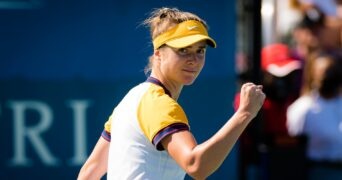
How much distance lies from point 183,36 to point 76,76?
8.99 feet

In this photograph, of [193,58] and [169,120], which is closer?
[169,120]

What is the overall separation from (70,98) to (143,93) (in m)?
2.76

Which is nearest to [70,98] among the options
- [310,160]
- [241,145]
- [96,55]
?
[96,55]

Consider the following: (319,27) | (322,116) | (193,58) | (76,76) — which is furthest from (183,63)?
(319,27)

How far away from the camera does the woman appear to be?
3.20m

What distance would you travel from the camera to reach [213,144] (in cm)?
317

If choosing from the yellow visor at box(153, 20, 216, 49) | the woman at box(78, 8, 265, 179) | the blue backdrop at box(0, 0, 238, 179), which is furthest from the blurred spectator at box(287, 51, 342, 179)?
the yellow visor at box(153, 20, 216, 49)

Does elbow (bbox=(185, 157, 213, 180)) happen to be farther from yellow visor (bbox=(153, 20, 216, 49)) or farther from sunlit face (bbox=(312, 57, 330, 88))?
sunlit face (bbox=(312, 57, 330, 88))

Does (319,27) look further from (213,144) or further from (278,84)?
(213,144)

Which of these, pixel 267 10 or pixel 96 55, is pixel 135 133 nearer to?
pixel 96 55

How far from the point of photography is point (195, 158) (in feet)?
10.5

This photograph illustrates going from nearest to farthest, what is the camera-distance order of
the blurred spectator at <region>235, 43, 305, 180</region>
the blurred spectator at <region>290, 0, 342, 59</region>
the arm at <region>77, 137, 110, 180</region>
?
the arm at <region>77, 137, 110, 180</region>
the blurred spectator at <region>235, 43, 305, 180</region>
the blurred spectator at <region>290, 0, 342, 59</region>

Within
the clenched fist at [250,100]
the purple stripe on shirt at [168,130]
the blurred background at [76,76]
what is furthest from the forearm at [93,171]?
the blurred background at [76,76]

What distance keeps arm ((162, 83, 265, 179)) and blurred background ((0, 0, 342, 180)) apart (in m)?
2.83
